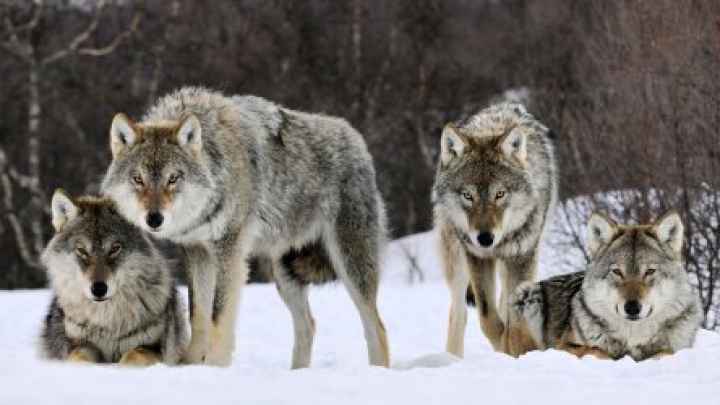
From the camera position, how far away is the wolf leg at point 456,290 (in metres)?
7.86

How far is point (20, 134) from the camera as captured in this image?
22.8m

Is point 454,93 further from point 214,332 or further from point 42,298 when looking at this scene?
point 214,332

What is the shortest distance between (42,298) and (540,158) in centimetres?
577

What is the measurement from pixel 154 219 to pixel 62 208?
1.98ft

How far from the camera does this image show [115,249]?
249 inches

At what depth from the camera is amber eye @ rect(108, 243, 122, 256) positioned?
6.31 m

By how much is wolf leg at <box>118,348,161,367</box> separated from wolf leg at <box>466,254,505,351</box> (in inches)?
92.1

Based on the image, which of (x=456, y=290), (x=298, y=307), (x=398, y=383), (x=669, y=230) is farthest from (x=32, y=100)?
(x=398, y=383)

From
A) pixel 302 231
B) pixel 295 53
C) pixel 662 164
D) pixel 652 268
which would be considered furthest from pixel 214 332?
pixel 295 53

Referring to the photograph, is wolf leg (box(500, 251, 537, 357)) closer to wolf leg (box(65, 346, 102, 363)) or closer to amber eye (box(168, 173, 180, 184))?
amber eye (box(168, 173, 180, 184))

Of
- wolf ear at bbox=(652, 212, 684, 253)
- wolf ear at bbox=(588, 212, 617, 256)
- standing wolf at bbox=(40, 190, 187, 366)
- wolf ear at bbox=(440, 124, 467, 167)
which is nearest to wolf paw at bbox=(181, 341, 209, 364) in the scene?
standing wolf at bbox=(40, 190, 187, 366)

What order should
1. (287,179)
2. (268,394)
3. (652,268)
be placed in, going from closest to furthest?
1. (268,394)
2. (652,268)
3. (287,179)

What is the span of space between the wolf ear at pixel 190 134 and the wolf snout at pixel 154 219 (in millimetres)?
515

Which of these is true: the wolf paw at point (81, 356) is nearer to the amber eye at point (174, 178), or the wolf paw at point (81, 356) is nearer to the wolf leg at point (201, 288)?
the wolf leg at point (201, 288)
